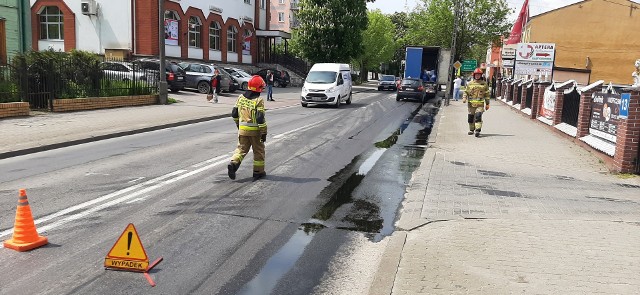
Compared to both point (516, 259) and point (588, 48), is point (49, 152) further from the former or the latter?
point (588, 48)

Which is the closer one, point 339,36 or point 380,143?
point 380,143

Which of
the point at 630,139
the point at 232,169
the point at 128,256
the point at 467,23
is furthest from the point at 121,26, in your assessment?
the point at 467,23

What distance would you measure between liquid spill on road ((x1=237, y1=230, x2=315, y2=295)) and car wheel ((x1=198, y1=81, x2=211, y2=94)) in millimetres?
23756

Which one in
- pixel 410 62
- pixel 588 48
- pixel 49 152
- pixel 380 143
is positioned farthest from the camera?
pixel 588 48

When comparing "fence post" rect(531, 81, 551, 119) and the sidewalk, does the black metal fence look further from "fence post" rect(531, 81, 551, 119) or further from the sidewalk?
"fence post" rect(531, 81, 551, 119)

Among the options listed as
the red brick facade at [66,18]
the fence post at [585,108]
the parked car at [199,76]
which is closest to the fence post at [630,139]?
the fence post at [585,108]

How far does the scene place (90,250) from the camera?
4.98 metres

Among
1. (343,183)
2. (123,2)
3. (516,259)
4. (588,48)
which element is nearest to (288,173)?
(343,183)

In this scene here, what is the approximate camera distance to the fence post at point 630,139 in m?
9.39

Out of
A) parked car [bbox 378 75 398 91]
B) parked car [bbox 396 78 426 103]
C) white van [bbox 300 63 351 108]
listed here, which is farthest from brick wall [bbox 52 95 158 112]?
parked car [bbox 378 75 398 91]

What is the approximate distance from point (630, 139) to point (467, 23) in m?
50.4

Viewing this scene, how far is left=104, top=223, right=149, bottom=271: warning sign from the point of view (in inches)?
175

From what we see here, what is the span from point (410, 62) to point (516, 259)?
32.2m

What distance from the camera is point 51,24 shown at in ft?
113
